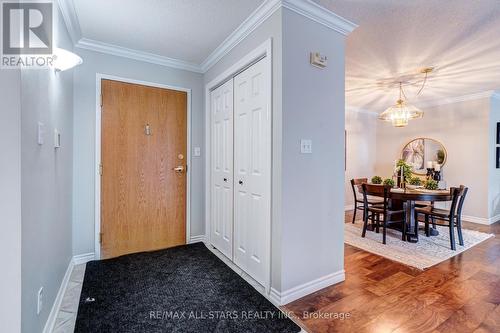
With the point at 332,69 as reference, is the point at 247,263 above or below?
below

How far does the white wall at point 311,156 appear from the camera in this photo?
1896 mm

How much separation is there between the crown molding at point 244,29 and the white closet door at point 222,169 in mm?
324

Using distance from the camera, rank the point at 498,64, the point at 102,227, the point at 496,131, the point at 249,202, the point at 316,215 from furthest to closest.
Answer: the point at 496,131
the point at 498,64
the point at 102,227
the point at 249,202
the point at 316,215

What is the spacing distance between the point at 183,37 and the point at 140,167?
4.76ft

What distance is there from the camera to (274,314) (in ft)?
5.78

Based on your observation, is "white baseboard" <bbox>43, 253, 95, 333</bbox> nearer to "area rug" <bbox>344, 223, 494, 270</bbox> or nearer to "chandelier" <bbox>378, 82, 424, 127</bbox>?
"area rug" <bbox>344, 223, 494, 270</bbox>

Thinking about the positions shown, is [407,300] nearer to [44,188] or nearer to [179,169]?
[179,169]

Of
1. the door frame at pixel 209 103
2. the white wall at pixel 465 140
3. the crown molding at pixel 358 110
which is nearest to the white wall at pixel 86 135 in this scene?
the door frame at pixel 209 103

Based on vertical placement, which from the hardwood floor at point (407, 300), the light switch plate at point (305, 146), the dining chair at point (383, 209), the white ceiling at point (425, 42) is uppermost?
the white ceiling at point (425, 42)

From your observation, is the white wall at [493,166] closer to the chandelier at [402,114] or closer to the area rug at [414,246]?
the area rug at [414,246]

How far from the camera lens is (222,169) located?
9.21 ft

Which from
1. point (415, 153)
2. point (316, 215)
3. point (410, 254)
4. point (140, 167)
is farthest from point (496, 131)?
point (140, 167)

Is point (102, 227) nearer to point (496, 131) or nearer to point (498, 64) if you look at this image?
point (498, 64)

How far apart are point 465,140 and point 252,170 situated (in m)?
4.55
